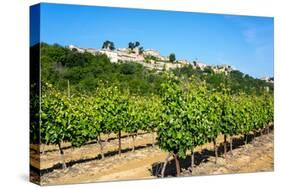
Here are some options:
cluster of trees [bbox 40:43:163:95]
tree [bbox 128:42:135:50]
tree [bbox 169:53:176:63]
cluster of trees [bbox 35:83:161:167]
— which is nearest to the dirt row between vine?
cluster of trees [bbox 35:83:161:167]

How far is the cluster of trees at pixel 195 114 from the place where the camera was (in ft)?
41.3

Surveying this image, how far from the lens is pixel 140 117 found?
42.3 feet

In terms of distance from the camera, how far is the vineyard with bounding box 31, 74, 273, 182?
11.7 meters

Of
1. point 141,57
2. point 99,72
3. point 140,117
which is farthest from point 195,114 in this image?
point 99,72

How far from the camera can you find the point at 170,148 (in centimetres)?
1271

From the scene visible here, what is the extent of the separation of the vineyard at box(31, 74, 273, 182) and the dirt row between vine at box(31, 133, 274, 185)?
0.38 ft

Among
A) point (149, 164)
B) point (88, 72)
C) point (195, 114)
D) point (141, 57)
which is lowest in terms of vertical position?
point (149, 164)

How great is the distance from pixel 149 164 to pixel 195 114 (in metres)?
1.32

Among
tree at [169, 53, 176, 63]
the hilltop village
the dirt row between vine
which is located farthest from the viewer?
tree at [169, 53, 176, 63]

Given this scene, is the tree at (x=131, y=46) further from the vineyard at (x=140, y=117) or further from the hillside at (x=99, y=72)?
the vineyard at (x=140, y=117)

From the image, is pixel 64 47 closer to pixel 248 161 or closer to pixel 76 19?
pixel 76 19

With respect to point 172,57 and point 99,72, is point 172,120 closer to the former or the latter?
point 172,57

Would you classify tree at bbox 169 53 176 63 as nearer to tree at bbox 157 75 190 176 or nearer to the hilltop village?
the hilltop village

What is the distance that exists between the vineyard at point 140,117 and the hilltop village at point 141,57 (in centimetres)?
26
